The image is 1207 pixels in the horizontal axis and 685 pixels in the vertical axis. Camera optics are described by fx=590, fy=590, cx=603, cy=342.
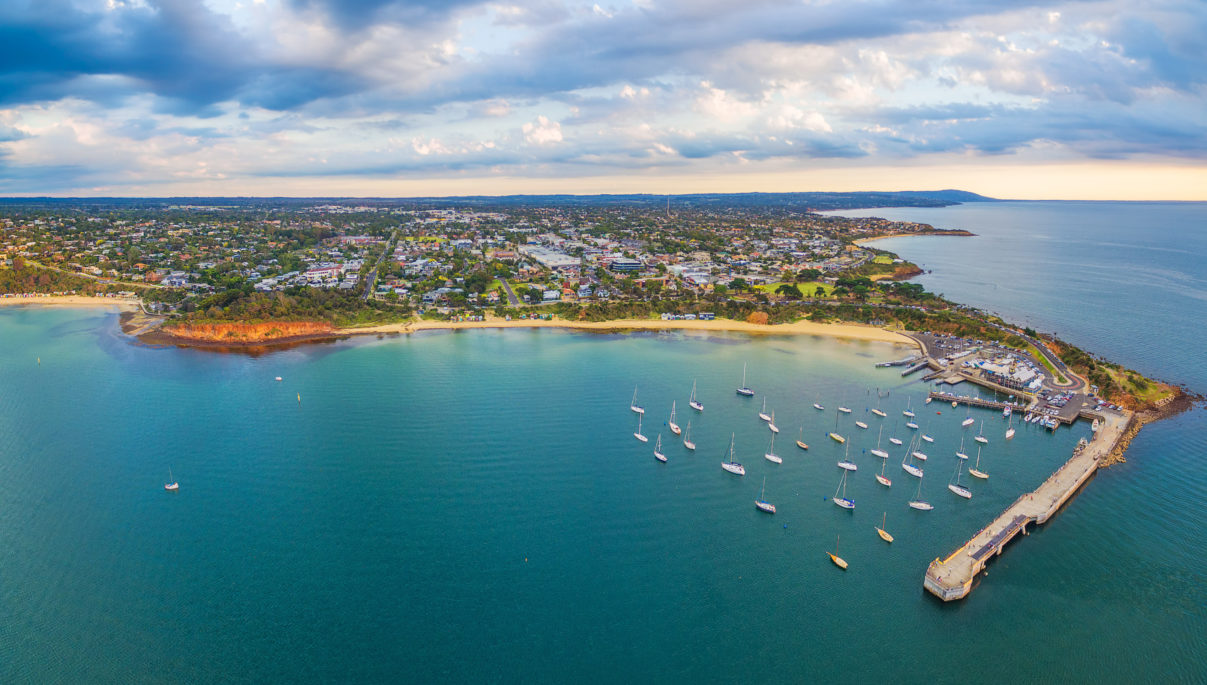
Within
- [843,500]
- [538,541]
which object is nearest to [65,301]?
[538,541]

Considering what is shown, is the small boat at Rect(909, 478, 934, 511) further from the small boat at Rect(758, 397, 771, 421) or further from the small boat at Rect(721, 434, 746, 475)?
the small boat at Rect(758, 397, 771, 421)

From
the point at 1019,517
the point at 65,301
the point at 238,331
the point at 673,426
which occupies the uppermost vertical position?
the point at 65,301

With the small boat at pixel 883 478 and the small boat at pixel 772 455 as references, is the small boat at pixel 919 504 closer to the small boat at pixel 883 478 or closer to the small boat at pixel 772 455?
the small boat at pixel 883 478

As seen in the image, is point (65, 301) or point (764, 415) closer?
point (764, 415)

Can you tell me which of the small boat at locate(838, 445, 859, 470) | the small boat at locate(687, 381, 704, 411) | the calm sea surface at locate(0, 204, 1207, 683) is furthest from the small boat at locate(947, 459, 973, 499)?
the small boat at locate(687, 381, 704, 411)

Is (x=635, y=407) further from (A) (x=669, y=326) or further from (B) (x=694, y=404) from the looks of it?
(A) (x=669, y=326)

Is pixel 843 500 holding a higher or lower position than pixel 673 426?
lower
